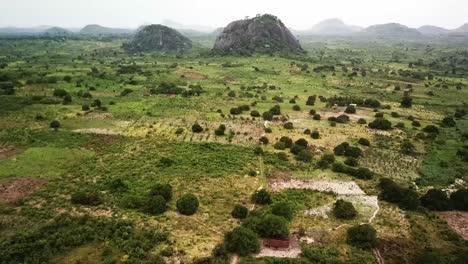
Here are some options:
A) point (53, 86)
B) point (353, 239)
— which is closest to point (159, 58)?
point (53, 86)

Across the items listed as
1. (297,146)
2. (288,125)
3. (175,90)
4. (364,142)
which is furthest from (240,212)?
(175,90)

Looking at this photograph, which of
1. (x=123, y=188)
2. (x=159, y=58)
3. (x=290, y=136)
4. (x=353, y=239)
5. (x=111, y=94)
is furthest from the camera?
(x=159, y=58)

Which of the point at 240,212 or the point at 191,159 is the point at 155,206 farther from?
the point at 191,159

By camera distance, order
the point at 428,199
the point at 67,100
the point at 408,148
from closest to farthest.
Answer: the point at 428,199 < the point at 408,148 < the point at 67,100

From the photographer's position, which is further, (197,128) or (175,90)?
Result: (175,90)

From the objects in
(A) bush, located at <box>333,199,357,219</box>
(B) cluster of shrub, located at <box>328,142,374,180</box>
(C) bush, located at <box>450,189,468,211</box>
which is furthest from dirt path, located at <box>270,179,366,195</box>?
(C) bush, located at <box>450,189,468,211</box>

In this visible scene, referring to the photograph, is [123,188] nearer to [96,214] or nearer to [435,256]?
[96,214]

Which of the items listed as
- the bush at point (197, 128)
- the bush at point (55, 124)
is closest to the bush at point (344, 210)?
the bush at point (197, 128)
